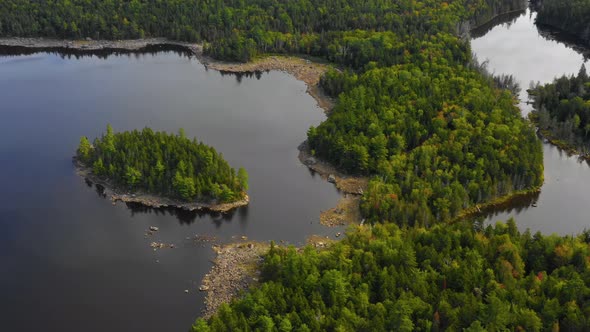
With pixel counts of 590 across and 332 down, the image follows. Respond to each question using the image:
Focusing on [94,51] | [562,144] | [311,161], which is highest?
[94,51]

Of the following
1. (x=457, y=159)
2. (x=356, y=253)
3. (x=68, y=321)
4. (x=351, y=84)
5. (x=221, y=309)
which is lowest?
(x=68, y=321)

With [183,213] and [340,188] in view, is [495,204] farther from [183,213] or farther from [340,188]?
[183,213]

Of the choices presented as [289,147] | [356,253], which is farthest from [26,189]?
[356,253]

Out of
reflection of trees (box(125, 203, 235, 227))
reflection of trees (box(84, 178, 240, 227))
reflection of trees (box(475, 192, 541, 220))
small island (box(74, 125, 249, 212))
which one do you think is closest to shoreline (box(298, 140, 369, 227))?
reflection of trees (box(84, 178, 240, 227))

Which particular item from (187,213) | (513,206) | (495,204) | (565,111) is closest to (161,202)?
(187,213)

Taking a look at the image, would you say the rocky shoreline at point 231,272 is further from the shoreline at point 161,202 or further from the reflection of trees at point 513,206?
the reflection of trees at point 513,206

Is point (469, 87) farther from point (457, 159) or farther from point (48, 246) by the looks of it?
point (48, 246)
